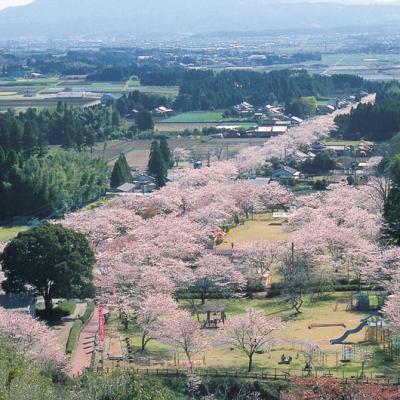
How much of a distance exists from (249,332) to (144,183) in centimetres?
1709

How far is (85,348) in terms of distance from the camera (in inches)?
635

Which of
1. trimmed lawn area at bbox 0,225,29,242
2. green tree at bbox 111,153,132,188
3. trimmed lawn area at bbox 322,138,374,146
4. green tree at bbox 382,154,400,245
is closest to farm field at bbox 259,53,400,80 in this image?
trimmed lawn area at bbox 322,138,374,146

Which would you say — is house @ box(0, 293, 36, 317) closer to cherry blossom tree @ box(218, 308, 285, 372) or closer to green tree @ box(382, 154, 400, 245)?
cherry blossom tree @ box(218, 308, 285, 372)

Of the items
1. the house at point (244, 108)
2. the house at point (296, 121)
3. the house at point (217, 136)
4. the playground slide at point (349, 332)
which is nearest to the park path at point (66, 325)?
the playground slide at point (349, 332)

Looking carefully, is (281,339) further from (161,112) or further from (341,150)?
(161,112)

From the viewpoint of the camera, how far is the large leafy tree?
1753 cm

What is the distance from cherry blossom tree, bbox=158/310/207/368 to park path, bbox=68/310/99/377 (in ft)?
4.45

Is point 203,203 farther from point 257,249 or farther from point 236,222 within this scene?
point 257,249

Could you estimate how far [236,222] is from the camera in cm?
2616

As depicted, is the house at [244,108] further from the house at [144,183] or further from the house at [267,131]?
the house at [144,183]

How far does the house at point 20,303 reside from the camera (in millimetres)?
17016

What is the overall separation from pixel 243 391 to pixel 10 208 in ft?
49.7

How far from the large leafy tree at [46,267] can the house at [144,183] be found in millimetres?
12391

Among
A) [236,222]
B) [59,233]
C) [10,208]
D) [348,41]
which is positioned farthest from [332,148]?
[348,41]
